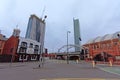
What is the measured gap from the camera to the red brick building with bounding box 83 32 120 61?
2813 inches

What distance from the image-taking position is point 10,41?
7175 centimetres

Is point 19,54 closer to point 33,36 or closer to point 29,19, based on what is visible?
point 33,36

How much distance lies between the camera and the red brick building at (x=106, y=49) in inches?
2813

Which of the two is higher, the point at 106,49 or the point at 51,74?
the point at 106,49

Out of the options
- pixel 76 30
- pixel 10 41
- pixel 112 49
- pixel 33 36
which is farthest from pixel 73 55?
pixel 10 41

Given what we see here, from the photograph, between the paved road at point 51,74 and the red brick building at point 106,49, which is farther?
the red brick building at point 106,49

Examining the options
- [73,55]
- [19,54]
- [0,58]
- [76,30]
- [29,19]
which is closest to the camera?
[0,58]

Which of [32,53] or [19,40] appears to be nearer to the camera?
[19,40]

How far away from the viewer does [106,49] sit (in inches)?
3078

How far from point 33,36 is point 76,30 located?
3793 centimetres

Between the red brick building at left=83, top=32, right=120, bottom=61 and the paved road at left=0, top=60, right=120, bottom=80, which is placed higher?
the red brick building at left=83, top=32, right=120, bottom=61

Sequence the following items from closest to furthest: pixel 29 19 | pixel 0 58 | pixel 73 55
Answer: pixel 0 58, pixel 29 19, pixel 73 55

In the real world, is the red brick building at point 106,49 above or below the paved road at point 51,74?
above

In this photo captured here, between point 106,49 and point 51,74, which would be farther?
point 106,49
